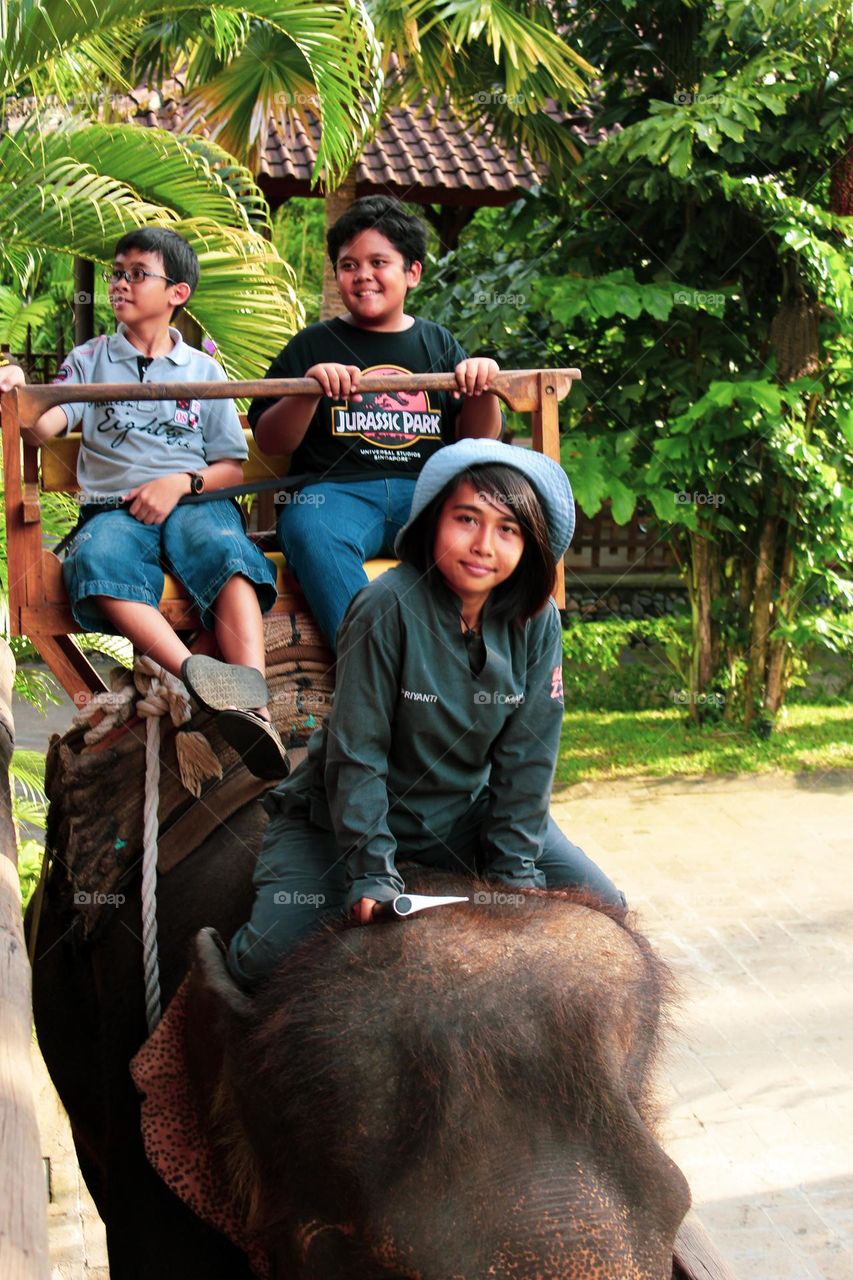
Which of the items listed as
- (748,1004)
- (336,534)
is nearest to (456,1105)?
(336,534)

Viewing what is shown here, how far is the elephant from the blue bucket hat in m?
0.59

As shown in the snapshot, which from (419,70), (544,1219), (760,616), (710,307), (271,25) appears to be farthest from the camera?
(760,616)

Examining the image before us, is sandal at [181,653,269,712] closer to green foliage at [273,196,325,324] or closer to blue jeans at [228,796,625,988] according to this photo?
blue jeans at [228,796,625,988]

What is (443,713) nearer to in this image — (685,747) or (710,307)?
(710,307)

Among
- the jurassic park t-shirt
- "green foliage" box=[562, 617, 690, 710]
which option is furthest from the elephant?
"green foliage" box=[562, 617, 690, 710]

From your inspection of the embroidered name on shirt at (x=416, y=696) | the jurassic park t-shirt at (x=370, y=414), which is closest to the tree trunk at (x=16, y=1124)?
the embroidered name on shirt at (x=416, y=696)

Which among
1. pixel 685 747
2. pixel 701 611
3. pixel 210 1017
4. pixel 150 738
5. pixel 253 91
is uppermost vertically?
pixel 253 91

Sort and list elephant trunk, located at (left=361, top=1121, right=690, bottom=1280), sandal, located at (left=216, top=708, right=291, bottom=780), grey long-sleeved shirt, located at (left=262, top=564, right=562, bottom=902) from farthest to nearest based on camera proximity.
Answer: sandal, located at (left=216, top=708, right=291, bottom=780) → grey long-sleeved shirt, located at (left=262, top=564, right=562, bottom=902) → elephant trunk, located at (left=361, top=1121, right=690, bottom=1280)

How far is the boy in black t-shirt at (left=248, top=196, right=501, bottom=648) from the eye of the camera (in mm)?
3439

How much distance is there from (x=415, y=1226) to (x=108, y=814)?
1.50m

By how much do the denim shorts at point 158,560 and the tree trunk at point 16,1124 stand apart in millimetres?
635

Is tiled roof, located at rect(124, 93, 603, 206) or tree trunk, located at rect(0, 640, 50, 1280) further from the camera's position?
tiled roof, located at rect(124, 93, 603, 206)

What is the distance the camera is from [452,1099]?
1958 mm

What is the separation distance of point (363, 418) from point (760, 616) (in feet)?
23.7
